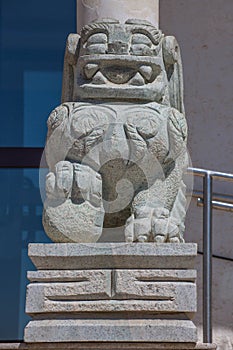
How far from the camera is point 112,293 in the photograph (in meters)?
3.20

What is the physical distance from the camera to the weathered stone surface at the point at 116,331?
3.15 metres

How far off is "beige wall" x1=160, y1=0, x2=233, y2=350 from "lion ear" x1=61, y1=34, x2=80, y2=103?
2.38 meters

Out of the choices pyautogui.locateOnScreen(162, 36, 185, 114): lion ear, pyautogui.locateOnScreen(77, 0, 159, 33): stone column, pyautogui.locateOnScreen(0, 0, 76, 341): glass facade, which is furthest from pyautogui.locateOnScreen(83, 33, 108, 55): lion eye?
pyautogui.locateOnScreen(0, 0, 76, 341): glass facade

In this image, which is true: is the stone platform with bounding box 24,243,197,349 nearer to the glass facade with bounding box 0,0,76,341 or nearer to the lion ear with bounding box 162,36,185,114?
the lion ear with bounding box 162,36,185,114

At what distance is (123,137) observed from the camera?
3461 millimetres

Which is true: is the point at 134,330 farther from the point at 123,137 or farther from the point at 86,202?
the point at 123,137

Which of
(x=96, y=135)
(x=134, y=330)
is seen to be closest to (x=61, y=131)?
(x=96, y=135)

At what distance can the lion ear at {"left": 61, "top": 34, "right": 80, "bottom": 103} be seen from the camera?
3756 mm

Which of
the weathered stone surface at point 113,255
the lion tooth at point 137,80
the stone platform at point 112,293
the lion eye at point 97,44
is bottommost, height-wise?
the stone platform at point 112,293

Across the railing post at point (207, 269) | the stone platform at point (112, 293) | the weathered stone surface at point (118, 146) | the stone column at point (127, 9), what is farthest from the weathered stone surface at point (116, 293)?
the stone column at point (127, 9)

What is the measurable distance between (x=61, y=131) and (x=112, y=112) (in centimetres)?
21

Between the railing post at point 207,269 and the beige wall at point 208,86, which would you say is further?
the beige wall at point 208,86

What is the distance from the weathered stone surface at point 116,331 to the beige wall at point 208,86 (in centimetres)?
284

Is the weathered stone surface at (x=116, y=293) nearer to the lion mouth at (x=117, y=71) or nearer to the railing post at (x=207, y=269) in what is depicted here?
the lion mouth at (x=117, y=71)
